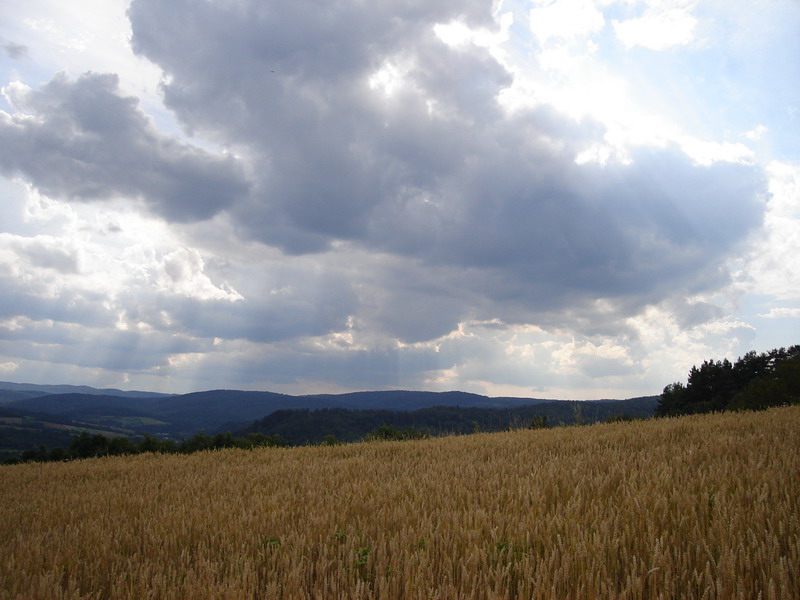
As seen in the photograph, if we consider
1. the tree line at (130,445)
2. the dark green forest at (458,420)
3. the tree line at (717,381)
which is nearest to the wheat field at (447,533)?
the dark green forest at (458,420)

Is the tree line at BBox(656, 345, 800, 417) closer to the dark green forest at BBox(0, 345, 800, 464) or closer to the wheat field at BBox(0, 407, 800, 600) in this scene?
the dark green forest at BBox(0, 345, 800, 464)

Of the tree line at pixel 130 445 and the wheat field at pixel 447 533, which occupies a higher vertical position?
the wheat field at pixel 447 533

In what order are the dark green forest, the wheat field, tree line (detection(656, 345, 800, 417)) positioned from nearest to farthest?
the wheat field
the dark green forest
tree line (detection(656, 345, 800, 417))

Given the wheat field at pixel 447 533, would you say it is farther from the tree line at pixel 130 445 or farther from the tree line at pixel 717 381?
the tree line at pixel 717 381

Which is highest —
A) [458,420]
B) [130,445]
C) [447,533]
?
[447,533]

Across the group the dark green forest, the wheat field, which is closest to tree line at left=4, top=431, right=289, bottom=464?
the dark green forest

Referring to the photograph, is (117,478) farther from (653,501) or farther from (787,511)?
(787,511)

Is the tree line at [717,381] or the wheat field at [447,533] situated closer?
the wheat field at [447,533]

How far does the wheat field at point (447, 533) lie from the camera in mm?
3312

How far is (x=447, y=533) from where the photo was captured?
4.22 meters

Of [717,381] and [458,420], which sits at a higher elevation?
[717,381]

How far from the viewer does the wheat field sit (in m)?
3.31

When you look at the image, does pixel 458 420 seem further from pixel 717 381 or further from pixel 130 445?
pixel 130 445

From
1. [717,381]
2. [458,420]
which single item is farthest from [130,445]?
[458,420]
